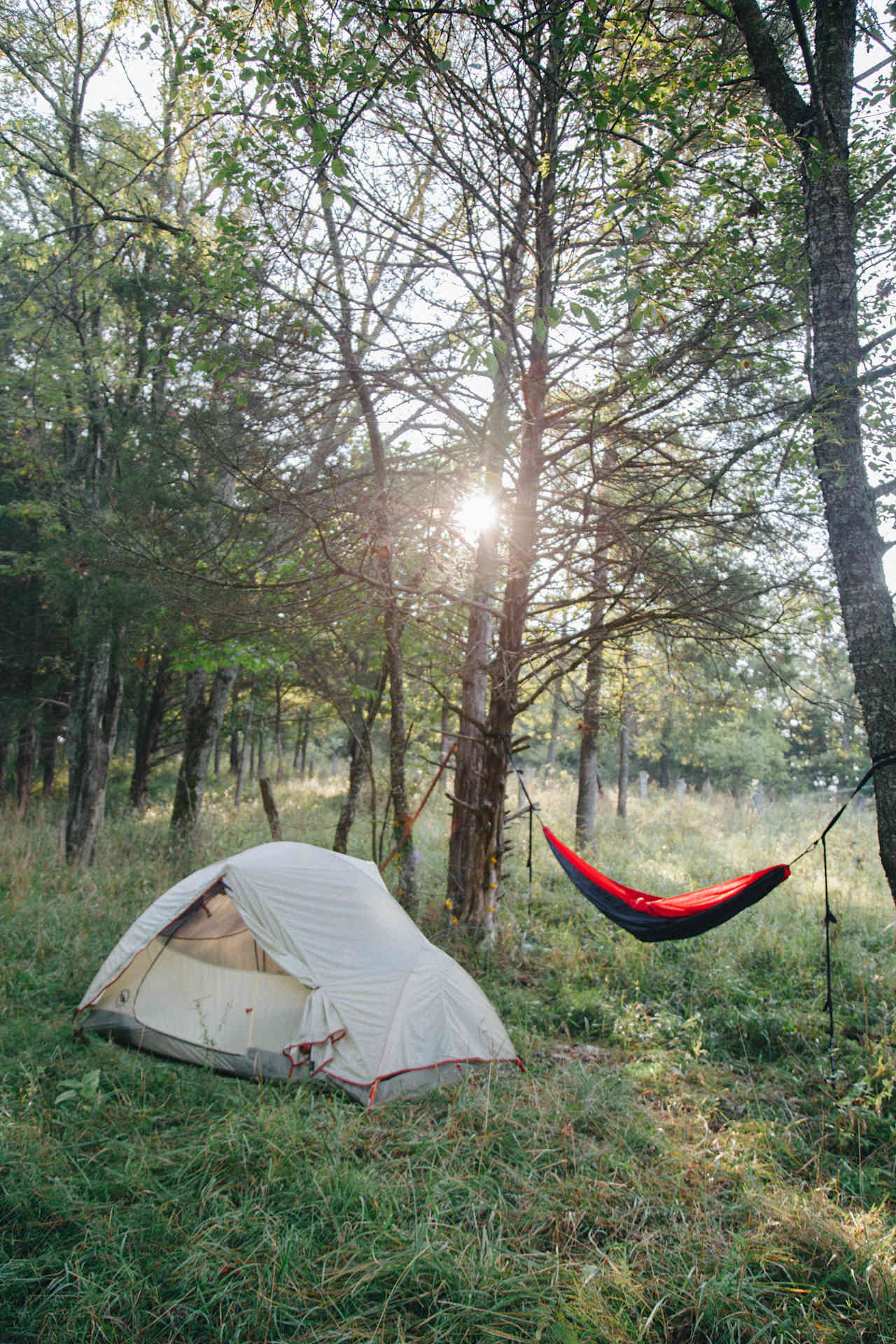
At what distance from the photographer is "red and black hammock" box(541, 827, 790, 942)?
12.4 feet

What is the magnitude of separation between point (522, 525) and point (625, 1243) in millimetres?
3865

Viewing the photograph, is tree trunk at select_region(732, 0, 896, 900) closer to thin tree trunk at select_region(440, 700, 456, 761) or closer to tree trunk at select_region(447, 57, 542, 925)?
tree trunk at select_region(447, 57, 542, 925)

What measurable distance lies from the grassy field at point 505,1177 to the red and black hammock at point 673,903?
2.53 feet

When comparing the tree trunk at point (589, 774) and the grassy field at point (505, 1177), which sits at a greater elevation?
the tree trunk at point (589, 774)

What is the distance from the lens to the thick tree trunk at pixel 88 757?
8062mm

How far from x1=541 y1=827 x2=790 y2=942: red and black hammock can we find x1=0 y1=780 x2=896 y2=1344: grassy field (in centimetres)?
77

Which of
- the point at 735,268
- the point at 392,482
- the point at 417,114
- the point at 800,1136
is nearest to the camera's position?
the point at 800,1136

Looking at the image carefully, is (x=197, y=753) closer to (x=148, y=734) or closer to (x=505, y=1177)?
(x=148, y=734)

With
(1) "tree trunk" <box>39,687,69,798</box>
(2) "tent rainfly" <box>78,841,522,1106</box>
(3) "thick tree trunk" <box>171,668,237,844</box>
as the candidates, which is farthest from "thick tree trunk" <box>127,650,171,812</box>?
(2) "tent rainfly" <box>78,841,522,1106</box>

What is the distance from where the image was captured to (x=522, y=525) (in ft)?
16.4

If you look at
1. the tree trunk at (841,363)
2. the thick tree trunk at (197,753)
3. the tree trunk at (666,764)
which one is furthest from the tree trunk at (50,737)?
the tree trunk at (666,764)

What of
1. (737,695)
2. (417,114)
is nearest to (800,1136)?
(737,695)

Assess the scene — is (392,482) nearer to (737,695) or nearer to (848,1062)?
(737,695)

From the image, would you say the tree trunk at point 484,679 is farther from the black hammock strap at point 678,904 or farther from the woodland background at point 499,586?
the black hammock strap at point 678,904
